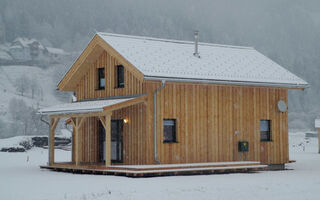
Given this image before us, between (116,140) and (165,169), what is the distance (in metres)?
3.81

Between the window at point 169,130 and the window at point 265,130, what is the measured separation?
4.66 metres

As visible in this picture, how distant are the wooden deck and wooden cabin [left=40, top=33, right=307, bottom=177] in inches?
2.9

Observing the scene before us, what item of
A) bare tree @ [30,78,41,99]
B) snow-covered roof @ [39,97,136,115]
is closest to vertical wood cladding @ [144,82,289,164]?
snow-covered roof @ [39,97,136,115]

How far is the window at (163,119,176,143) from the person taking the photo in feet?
70.9

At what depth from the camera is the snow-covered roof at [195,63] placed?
851 inches

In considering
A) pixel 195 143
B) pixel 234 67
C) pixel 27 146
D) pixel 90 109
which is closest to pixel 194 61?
pixel 234 67

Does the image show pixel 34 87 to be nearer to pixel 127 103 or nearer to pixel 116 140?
pixel 116 140

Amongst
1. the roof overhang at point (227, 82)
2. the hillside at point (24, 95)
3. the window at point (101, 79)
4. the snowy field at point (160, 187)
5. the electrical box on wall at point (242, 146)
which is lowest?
the snowy field at point (160, 187)

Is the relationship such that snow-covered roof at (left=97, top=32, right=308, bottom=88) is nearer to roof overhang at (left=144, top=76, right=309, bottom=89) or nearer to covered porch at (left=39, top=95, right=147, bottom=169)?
roof overhang at (left=144, top=76, right=309, bottom=89)

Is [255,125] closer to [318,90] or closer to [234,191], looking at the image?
[234,191]

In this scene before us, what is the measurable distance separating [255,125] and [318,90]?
7012 inches

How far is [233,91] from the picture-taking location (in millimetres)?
23438

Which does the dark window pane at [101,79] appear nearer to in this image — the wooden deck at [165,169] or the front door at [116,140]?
the front door at [116,140]

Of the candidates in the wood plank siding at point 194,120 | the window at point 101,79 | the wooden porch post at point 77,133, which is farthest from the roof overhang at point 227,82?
the window at point 101,79
